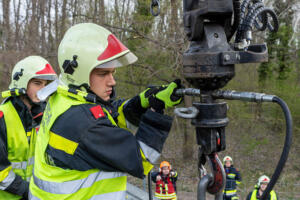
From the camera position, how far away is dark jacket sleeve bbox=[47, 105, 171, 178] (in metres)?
1.89

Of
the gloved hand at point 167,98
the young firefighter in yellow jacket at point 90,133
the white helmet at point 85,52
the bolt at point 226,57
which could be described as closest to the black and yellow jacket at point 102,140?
the young firefighter in yellow jacket at point 90,133

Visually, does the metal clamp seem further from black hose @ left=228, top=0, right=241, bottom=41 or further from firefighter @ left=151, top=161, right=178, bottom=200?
firefighter @ left=151, top=161, right=178, bottom=200

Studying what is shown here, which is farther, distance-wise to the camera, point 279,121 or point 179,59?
point 279,121

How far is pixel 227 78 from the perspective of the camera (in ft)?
5.17

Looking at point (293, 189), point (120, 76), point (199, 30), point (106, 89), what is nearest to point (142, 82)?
point (120, 76)

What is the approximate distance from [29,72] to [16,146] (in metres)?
0.96

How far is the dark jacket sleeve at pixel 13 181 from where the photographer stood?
292 cm

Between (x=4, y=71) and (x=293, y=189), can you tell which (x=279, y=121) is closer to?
(x=293, y=189)

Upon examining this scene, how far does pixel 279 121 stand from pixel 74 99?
10.4 meters

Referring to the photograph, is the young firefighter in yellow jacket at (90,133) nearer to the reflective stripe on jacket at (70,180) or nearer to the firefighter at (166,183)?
the reflective stripe on jacket at (70,180)

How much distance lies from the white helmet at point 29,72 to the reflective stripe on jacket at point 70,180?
65.0 inches

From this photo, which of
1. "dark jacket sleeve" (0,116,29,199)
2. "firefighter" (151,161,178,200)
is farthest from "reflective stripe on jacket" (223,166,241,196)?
"dark jacket sleeve" (0,116,29,199)

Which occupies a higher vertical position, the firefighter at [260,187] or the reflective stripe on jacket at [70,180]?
the reflective stripe on jacket at [70,180]

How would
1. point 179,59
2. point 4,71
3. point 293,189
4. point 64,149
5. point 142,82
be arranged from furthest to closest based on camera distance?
point 4,71, point 142,82, point 293,189, point 179,59, point 64,149
